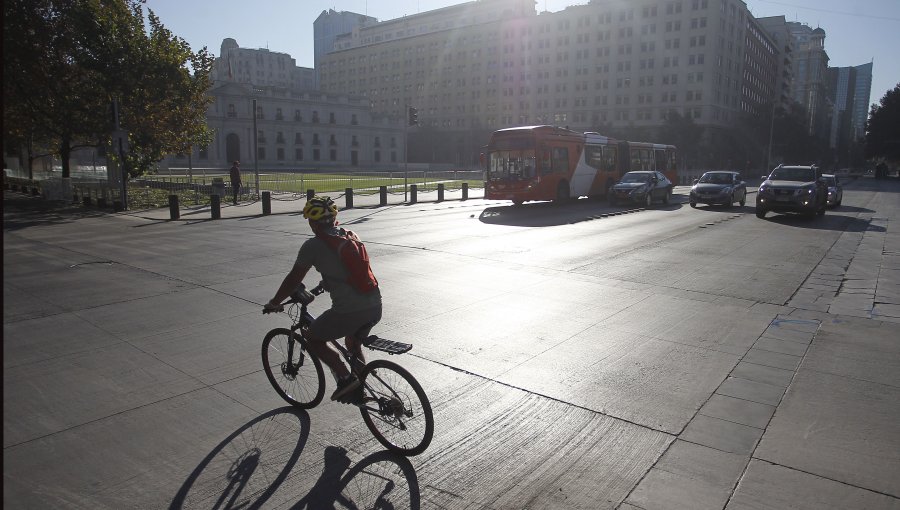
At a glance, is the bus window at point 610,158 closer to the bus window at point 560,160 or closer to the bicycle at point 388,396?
the bus window at point 560,160

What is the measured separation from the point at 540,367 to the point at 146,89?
2525cm

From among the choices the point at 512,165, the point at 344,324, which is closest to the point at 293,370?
the point at 344,324

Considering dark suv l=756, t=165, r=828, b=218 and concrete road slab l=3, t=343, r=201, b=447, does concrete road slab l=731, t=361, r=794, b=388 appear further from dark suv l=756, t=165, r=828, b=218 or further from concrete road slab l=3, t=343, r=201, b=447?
dark suv l=756, t=165, r=828, b=218

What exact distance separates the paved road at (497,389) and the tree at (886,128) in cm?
8033

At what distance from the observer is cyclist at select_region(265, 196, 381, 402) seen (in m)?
4.19

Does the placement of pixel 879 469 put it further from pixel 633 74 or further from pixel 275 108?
pixel 633 74

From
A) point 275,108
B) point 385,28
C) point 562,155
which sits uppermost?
point 385,28

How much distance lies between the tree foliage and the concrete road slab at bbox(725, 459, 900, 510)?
85.6ft

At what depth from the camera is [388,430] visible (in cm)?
427

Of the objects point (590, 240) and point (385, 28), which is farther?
point (385, 28)

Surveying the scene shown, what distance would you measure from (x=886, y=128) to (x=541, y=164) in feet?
243

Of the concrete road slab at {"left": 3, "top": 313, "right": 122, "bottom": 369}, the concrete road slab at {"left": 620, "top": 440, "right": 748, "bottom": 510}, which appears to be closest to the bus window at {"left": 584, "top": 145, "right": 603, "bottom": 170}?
the concrete road slab at {"left": 3, "top": 313, "right": 122, "bottom": 369}

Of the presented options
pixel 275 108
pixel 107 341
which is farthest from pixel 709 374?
pixel 275 108

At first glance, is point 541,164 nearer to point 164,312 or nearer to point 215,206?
point 215,206
